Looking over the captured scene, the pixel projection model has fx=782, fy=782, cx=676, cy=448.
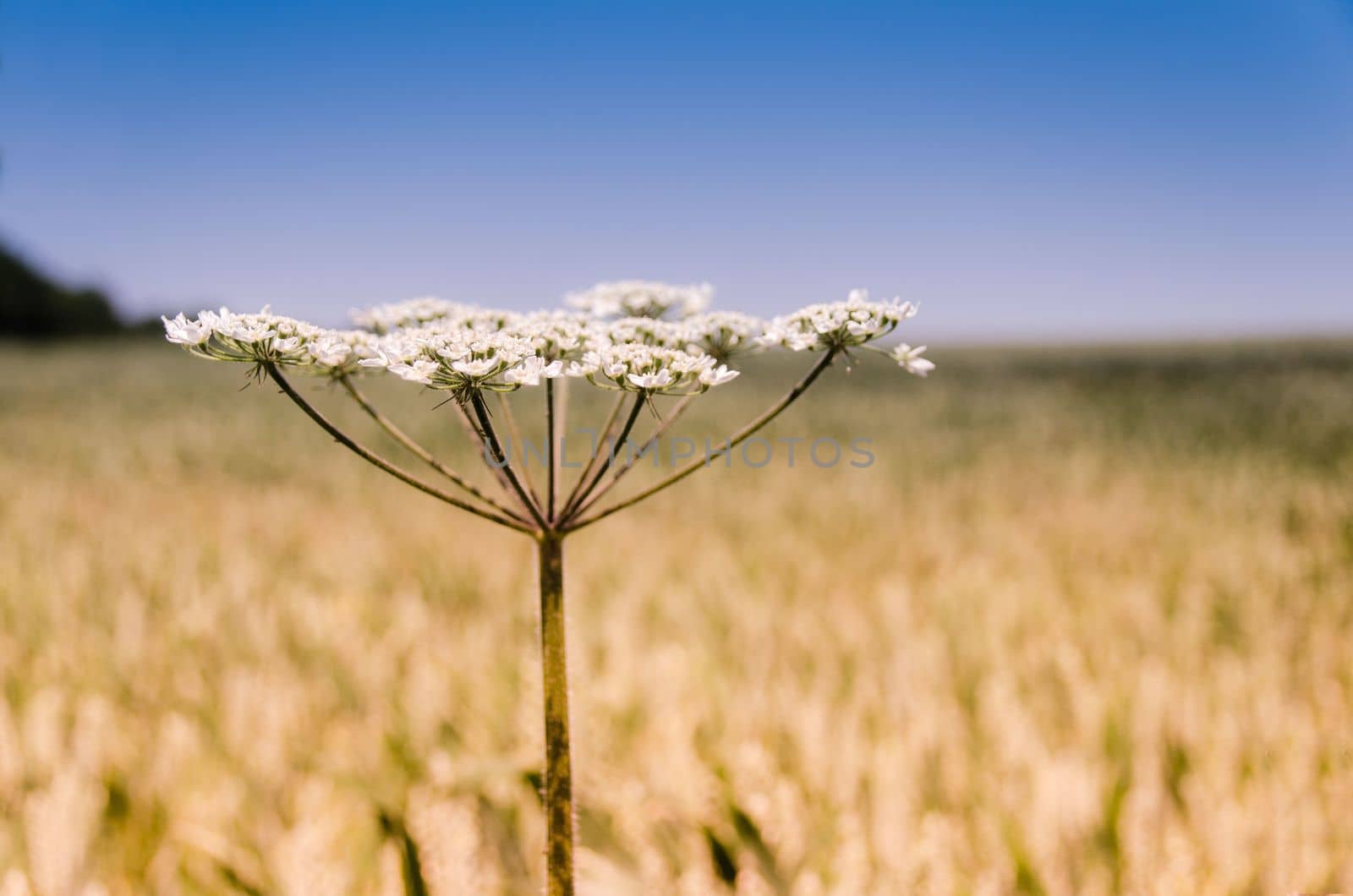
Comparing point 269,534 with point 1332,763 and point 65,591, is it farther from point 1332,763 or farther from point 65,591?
point 1332,763

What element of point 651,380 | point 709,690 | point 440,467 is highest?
point 651,380

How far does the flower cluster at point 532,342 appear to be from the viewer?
1175mm

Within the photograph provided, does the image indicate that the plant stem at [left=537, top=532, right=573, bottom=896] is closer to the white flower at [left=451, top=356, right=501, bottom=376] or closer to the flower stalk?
the flower stalk

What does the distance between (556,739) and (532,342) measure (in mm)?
629

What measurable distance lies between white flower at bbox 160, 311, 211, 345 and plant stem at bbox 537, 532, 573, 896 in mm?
639

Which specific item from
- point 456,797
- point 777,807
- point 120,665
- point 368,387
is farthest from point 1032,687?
point 368,387

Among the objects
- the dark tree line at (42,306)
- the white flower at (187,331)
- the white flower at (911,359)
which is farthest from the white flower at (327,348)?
the dark tree line at (42,306)

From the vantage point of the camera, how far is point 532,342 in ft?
4.29

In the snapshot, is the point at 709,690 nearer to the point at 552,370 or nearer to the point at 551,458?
the point at 551,458

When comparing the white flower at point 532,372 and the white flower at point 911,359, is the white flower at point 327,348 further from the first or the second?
the white flower at point 911,359

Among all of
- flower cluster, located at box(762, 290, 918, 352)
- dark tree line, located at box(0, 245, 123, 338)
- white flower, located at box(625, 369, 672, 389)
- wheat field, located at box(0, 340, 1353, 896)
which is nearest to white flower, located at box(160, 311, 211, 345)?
wheat field, located at box(0, 340, 1353, 896)

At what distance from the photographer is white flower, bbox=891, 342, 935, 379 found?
1.41 metres

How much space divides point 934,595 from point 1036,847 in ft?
8.64

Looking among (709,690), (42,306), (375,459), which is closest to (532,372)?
(375,459)
